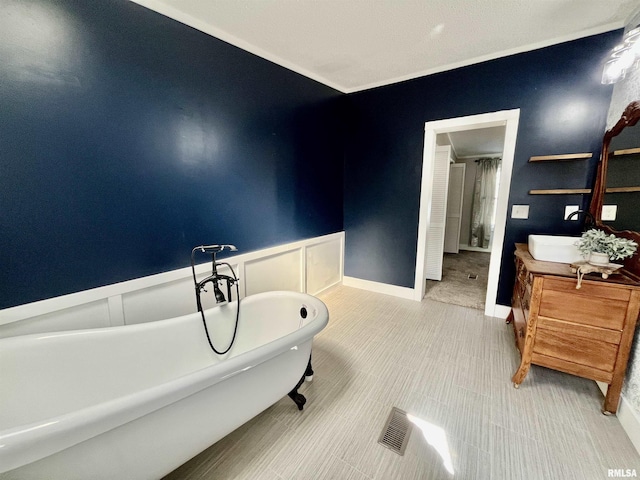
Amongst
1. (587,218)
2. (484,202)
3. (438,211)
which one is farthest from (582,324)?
(484,202)

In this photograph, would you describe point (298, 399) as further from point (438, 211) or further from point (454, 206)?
point (454, 206)

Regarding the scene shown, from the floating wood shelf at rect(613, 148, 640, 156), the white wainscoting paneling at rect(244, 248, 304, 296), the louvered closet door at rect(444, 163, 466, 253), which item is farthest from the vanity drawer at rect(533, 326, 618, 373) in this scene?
the louvered closet door at rect(444, 163, 466, 253)

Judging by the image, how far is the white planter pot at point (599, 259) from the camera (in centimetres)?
147

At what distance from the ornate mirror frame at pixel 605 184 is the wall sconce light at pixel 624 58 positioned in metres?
0.27

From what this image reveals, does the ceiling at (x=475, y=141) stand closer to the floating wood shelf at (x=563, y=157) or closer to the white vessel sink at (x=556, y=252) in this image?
the floating wood shelf at (x=563, y=157)

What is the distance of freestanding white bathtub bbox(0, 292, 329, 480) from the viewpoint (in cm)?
73

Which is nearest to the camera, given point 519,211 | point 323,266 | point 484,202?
point 519,211

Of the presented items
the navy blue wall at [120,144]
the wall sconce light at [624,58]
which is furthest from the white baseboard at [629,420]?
the navy blue wall at [120,144]

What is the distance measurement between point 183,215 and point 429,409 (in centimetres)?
210

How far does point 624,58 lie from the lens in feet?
5.38

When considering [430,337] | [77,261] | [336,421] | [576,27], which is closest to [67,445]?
[77,261]

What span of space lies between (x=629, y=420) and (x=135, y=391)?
2.54 meters

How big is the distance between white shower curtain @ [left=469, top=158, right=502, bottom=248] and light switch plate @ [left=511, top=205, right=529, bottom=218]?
3.78 metres

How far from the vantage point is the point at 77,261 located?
1.42 metres
